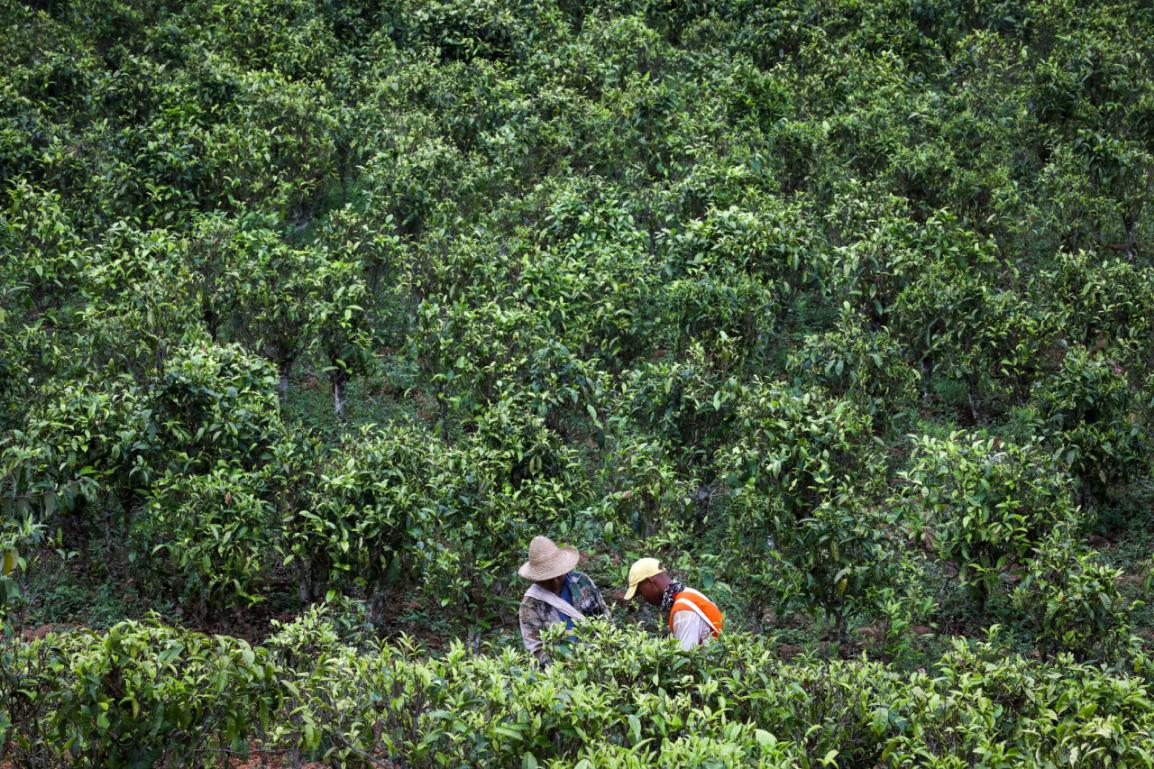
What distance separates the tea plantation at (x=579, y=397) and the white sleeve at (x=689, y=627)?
16 centimetres

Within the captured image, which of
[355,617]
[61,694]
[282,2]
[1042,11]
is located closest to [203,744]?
[61,694]

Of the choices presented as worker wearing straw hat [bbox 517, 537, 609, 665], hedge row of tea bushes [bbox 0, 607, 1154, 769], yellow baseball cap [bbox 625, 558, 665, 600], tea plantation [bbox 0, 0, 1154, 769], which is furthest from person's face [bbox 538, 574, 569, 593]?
hedge row of tea bushes [bbox 0, 607, 1154, 769]

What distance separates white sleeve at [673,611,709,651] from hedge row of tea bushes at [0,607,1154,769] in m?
0.61

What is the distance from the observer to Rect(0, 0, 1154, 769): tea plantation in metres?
5.96

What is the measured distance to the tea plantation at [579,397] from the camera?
5.96 meters

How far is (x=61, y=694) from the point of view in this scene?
18.9 feet

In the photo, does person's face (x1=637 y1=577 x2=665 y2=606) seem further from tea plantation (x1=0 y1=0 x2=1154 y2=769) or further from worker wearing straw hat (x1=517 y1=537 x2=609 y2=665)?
tea plantation (x1=0 y1=0 x2=1154 y2=769)

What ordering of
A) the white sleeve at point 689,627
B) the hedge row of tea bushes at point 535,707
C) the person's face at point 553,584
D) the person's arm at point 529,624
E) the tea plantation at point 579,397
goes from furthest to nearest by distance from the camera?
the person's face at point 553,584 → the person's arm at point 529,624 → the white sleeve at point 689,627 → the tea plantation at point 579,397 → the hedge row of tea bushes at point 535,707

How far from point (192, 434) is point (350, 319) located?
210 cm

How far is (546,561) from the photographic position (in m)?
7.29

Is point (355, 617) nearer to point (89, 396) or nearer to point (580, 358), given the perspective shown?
point (89, 396)

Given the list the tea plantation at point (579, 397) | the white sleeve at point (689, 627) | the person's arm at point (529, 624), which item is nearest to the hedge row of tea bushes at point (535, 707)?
the tea plantation at point (579, 397)

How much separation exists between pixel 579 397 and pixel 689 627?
2.62 meters

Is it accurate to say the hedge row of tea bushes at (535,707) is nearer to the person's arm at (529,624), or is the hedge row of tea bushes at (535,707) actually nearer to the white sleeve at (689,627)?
the white sleeve at (689,627)
